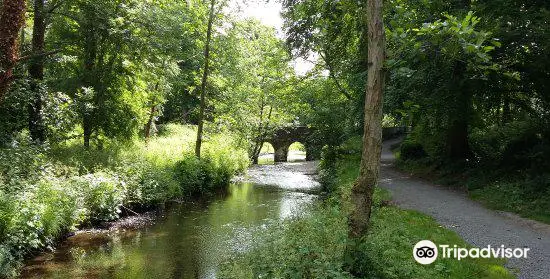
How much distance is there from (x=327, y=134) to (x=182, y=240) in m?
13.1

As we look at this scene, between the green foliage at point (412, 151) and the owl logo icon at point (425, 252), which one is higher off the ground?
the green foliage at point (412, 151)

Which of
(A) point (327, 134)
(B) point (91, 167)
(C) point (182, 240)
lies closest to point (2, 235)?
(C) point (182, 240)

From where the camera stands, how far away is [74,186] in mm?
10758

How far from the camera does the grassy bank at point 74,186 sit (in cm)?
815

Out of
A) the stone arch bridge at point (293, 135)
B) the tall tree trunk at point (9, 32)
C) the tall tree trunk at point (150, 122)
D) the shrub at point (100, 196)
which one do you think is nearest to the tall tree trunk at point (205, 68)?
the tall tree trunk at point (150, 122)

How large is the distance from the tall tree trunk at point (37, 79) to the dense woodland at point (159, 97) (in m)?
0.04

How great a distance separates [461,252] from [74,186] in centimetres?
959

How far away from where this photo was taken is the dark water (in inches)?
324

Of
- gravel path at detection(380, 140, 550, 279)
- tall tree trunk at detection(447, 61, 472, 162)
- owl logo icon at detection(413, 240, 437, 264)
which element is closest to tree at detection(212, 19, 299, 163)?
tall tree trunk at detection(447, 61, 472, 162)

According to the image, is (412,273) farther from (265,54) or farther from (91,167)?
(265,54)

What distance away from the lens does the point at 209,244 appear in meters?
10.3

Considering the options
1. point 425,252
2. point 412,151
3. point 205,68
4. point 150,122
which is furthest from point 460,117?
point 150,122

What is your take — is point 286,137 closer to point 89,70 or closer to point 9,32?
point 89,70

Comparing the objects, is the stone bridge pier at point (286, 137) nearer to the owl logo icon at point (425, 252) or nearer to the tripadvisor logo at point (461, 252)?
the tripadvisor logo at point (461, 252)
